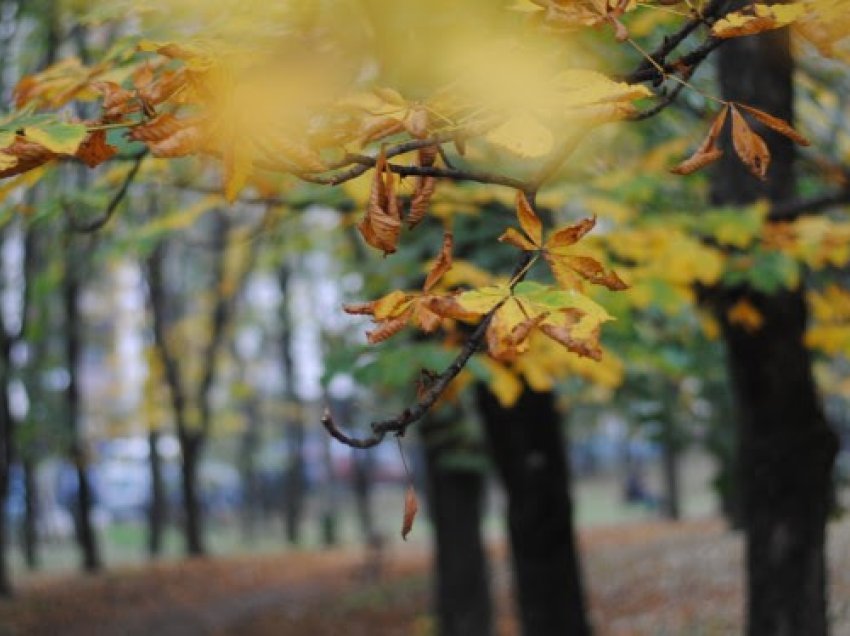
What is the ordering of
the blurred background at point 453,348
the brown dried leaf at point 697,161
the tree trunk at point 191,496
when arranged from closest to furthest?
1. the brown dried leaf at point 697,161
2. the blurred background at point 453,348
3. the tree trunk at point 191,496

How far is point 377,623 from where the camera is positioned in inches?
595

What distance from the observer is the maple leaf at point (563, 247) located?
76.7 inches

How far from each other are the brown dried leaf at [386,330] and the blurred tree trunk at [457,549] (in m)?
9.86

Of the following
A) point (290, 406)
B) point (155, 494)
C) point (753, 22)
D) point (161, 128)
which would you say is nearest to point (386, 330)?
point (161, 128)

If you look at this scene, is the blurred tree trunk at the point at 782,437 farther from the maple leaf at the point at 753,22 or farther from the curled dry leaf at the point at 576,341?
the curled dry leaf at the point at 576,341

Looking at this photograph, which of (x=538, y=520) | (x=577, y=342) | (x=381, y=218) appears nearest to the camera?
(x=577, y=342)

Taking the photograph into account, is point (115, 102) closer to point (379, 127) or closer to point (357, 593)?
point (379, 127)

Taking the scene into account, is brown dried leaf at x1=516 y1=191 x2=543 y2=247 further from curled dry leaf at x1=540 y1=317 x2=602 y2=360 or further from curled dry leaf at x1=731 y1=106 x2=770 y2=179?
curled dry leaf at x1=731 y1=106 x2=770 y2=179

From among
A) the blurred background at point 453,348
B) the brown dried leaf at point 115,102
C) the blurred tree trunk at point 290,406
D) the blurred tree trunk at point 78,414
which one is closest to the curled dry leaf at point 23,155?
the brown dried leaf at point 115,102

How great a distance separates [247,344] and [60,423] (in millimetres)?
22585

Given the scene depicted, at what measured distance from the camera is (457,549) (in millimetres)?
12039

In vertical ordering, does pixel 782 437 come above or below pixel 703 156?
below

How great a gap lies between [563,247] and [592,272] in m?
0.08

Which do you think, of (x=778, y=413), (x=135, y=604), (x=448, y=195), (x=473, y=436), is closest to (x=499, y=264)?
(x=448, y=195)
